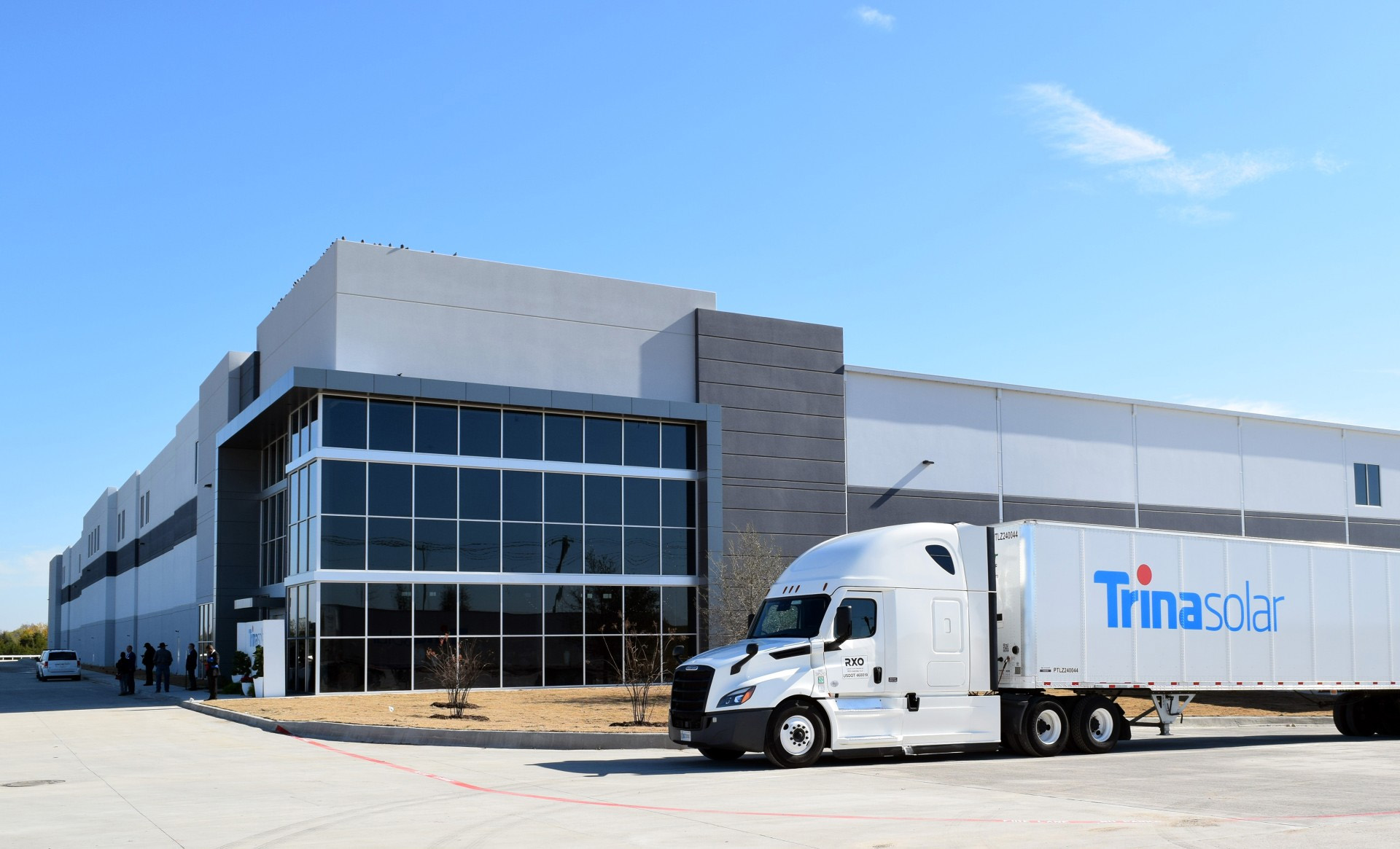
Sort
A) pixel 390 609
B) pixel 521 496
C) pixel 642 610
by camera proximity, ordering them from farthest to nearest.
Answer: pixel 642 610, pixel 521 496, pixel 390 609

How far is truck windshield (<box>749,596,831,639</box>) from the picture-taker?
59.5 feet

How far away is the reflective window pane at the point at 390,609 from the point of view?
3369cm

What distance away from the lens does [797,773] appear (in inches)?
651

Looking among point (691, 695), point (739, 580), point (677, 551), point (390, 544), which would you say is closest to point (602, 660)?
point (677, 551)

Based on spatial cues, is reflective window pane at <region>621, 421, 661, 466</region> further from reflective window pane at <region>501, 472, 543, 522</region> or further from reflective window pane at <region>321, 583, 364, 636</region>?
reflective window pane at <region>321, 583, 364, 636</region>

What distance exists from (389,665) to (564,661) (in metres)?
5.18

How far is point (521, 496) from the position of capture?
119 feet

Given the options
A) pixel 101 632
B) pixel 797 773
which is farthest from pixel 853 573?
pixel 101 632

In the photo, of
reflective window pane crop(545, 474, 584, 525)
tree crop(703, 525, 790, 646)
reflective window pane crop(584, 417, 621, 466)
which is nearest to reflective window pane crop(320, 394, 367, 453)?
reflective window pane crop(545, 474, 584, 525)

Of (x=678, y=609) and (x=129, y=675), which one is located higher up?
(x=678, y=609)

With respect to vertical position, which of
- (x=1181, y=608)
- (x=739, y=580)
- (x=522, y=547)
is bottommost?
(x=1181, y=608)

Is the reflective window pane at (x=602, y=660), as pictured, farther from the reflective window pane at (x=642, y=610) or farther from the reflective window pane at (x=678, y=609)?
the reflective window pane at (x=678, y=609)

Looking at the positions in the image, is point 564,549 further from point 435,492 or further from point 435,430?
point 435,430

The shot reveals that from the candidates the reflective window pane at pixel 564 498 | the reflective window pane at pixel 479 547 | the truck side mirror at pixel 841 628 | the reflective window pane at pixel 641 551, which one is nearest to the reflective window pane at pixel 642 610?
the reflective window pane at pixel 641 551
